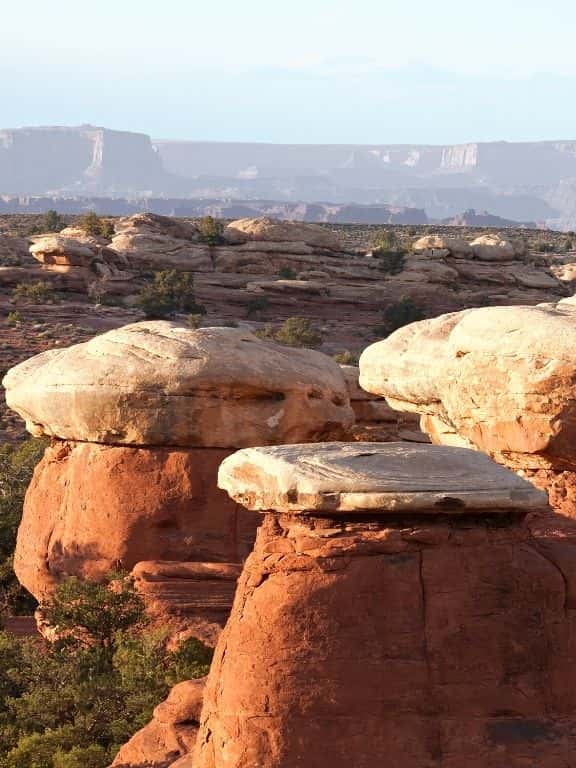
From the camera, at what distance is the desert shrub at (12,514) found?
16.6m

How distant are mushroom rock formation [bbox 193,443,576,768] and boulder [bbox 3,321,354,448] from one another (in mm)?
5967

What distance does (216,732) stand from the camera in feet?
Answer: 25.4

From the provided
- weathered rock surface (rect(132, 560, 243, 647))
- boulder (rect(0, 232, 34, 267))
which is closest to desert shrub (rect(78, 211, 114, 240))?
boulder (rect(0, 232, 34, 267))

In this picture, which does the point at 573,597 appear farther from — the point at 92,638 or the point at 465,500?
the point at 92,638

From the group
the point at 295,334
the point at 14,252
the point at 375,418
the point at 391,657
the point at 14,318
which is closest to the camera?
the point at 391,657

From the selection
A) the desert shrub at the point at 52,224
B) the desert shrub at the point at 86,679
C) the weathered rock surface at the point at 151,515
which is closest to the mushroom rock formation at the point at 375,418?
the weathered rock surface at the point at 151,515

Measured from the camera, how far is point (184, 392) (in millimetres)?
13797

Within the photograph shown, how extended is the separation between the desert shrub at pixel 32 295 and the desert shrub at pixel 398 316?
11.2 metres

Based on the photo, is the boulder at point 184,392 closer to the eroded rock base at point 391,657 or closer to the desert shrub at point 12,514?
the desert shrub at point 12,514

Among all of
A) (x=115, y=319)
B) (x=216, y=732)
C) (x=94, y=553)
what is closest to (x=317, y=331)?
(x=115, y=319)

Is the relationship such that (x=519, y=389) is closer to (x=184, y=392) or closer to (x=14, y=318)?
(x=184, y=392)

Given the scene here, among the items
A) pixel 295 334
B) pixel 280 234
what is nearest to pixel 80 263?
pixel 295 334

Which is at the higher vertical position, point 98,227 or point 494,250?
point 494,250

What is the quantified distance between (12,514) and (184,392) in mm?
5494
